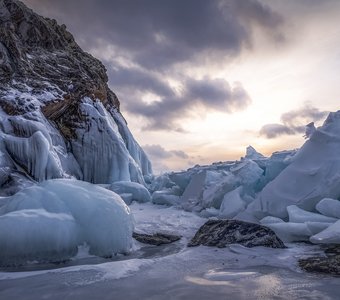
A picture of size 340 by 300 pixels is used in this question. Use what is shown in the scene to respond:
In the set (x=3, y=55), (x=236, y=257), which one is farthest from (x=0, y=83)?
(x=236, y=257)

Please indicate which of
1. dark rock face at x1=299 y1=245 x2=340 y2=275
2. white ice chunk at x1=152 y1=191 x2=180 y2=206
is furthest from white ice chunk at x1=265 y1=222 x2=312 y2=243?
white ice chunk at x1=152 y1=191 x2=180 y2=206

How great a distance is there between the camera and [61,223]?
180 inches

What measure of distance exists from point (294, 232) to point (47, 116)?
14052 mm

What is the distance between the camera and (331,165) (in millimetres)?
7559

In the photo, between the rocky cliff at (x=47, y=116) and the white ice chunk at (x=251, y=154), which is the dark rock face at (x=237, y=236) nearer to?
the rocky cliff at (x=47, y=116)

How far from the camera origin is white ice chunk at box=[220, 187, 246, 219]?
8.47m

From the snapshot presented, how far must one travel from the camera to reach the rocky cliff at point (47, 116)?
12.6 meters

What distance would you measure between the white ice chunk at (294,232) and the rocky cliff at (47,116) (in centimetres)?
908

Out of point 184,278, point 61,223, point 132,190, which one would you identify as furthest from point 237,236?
point 132,190

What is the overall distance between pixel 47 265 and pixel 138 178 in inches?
555

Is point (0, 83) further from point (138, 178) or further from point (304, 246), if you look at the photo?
point (304, 246)

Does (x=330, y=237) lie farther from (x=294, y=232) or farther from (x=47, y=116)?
(x=47, y=116)

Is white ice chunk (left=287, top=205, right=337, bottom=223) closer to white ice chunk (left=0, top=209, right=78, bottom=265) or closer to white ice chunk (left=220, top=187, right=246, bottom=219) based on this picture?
white ice chunk (left=220, top=187, right=246, bottom=219)

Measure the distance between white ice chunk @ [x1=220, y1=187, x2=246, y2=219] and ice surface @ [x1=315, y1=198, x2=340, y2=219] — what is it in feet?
7.73
